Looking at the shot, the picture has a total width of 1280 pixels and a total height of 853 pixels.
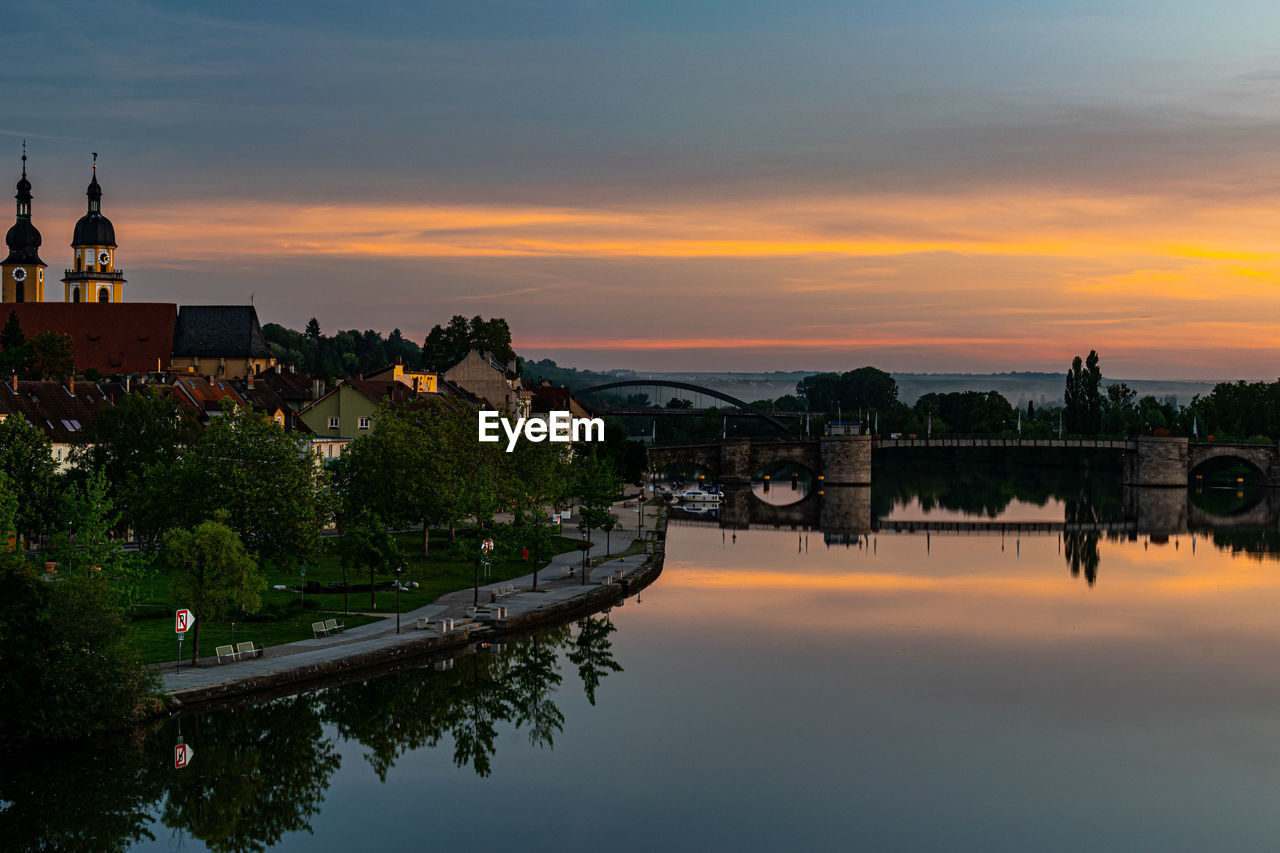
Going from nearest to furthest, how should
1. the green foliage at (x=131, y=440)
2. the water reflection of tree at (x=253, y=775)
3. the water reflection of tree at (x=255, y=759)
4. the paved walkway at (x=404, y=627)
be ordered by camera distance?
the water reflection of tree at (x=255, y=759), the water reflection of tree at (x=253, y=775), the paved walkway at (x=404, y=627), the green foliage at (x=131, y=440)

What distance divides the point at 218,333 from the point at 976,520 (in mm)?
88583

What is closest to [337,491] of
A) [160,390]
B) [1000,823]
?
[160,390]

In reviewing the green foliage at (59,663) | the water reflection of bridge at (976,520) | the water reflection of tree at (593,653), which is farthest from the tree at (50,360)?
the green foliage at (59,663)

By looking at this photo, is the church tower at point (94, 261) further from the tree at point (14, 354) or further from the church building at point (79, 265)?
the tree at point (14, 354)

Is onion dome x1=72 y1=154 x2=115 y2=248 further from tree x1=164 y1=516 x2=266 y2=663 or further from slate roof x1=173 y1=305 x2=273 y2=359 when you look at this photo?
tree x1=164 y1=516 x2=266 y2=663

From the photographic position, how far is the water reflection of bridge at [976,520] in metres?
128

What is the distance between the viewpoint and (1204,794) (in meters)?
41.4

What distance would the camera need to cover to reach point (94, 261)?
185250 millimetres

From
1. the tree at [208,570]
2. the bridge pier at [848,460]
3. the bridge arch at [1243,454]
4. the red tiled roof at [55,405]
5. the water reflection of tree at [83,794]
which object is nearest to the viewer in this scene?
the water reflection of tree at [83,794]

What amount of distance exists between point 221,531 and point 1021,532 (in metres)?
88.7

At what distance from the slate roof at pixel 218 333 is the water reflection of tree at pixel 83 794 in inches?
5007

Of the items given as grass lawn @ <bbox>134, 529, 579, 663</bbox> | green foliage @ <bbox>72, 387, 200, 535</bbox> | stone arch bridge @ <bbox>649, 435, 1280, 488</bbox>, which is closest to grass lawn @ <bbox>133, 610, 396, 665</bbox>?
grass lawn @ <bbox>134, 529, 579, 663</bbox>

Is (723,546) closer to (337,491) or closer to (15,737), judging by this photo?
Result: (337,491)

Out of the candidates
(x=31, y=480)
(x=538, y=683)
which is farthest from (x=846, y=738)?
(x=31, y=480)
